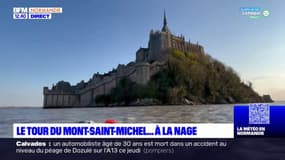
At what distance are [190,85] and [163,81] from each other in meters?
0.48

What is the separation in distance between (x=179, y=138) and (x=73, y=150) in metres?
0.86

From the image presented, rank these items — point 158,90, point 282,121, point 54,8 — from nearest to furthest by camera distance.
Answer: point 282,121, point 54,8, point 158,90

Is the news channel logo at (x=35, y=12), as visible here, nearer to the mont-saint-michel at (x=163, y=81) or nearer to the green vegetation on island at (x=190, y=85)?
the mont-saint-michel at (x=163, y=81)

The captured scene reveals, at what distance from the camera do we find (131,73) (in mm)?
3207

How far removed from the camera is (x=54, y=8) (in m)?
2.45

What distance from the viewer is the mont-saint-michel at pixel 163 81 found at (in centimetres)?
283

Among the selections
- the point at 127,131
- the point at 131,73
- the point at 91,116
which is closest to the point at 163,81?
the point at 131,73

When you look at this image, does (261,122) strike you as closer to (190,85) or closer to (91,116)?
(190,85)

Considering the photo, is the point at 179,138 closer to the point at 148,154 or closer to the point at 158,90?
the point at 148,154

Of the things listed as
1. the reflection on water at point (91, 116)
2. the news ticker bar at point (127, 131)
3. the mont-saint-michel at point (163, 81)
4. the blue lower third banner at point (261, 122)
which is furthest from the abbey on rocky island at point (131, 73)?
the blue lower third banner at point (261, 122)

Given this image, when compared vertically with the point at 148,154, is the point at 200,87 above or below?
above

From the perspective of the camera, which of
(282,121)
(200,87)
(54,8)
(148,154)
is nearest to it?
(282,121)

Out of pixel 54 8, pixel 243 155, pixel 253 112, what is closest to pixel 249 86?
pixel 253 112

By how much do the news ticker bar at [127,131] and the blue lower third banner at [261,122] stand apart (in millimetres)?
79
